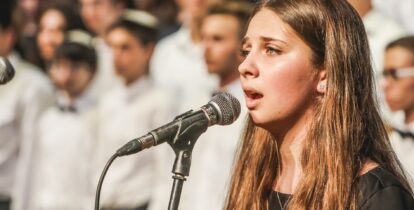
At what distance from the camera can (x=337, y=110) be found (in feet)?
8.53

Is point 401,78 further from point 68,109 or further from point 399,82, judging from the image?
point 68,109

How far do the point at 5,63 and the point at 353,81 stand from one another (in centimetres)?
92

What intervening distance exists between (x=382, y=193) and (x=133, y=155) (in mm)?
3184

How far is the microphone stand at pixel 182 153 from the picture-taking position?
7.87ft

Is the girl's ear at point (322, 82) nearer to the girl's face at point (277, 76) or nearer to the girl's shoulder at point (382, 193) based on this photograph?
the girl's face at point (277, 76)

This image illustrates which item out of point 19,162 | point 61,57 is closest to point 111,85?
point 61,57

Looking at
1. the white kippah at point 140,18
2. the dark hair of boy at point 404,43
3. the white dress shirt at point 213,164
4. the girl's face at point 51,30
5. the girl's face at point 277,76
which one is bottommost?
the girl's face at point 277,76

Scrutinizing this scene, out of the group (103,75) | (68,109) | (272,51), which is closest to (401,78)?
(272,51)

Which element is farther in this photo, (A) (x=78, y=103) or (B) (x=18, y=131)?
(A) (x=78, y=103)

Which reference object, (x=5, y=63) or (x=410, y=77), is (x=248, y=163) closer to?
(x=5, y=63)

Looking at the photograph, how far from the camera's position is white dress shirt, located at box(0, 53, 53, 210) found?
5.93 metres

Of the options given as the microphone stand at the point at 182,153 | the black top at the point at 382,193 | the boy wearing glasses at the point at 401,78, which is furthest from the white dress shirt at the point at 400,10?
the microphone stand at the point at 182,153

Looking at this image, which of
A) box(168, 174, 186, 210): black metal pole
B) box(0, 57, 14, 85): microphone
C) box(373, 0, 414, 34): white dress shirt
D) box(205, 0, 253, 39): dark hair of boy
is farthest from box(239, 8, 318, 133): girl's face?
box(373, 0, 414, 34): white dress shirt

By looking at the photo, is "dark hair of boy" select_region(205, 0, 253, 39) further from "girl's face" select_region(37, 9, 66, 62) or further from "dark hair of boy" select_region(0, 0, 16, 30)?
"girl's face" select_region(37, 9, 66, 62)
